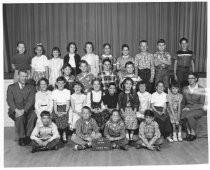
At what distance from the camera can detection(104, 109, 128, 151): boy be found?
4621 mm

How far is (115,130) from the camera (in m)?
4.66

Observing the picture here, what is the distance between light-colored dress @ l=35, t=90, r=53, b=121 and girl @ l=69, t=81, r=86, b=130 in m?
0.35

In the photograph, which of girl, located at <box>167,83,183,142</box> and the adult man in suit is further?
girl, located at <box>167,83,183,142</box>

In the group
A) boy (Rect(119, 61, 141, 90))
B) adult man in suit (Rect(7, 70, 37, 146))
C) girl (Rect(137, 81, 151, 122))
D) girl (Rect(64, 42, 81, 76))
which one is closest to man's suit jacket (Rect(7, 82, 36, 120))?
adult man in suit (Rect(7, 70, 37, 146))

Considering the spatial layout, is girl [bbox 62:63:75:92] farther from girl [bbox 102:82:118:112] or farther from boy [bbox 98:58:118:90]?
girl [bbox 102:82:118:112]

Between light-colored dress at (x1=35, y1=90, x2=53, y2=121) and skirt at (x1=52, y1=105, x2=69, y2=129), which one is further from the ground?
light-colored dress at (x1=35, y1=90, x2=53, y2=121)

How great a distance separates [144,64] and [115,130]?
1.45 metres

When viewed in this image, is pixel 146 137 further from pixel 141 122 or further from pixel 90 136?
pixel 90 136

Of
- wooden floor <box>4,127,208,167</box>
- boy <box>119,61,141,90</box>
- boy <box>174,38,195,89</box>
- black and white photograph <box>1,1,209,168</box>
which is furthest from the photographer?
boy <box>174,38,195,89</box>

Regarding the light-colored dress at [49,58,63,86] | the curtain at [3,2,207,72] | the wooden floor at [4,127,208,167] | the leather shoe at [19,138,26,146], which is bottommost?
the wooden floor at [4,127,208,167]

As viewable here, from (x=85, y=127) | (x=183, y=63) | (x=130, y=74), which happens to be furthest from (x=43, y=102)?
(x=183, y=63)

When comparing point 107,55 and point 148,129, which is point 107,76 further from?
point 148,129

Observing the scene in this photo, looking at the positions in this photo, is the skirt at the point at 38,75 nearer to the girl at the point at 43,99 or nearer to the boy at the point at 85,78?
the girl at the point at 43,99

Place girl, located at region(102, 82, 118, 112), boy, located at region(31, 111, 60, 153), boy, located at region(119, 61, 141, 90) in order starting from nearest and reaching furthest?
1. boy, located at region(31, 111, 60, 153)
2. girl, located at region(102, 82, 118, 112)
3. boy, located at region(119, 61, 141, 90)
